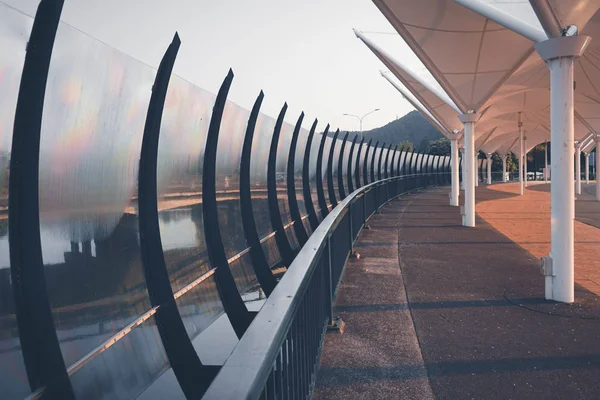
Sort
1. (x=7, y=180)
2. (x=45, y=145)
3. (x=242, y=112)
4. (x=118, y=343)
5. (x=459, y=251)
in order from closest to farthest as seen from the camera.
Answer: (x=7, y=180) → (x=45, y=145) → (x=118, y=343) → (x=242, y=112) → (x=459, y=251)

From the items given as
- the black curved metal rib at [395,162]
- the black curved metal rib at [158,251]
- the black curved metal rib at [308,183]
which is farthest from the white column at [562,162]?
the black curved metal rib at [395,162]

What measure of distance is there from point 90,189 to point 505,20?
7.97 metres

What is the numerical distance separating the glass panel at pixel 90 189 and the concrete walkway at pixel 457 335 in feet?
5.54

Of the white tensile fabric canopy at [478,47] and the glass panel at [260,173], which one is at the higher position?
the white tensile fabric canopy at [478,47]

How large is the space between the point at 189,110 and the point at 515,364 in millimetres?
3393

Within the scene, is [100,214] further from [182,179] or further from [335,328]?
[335,328]

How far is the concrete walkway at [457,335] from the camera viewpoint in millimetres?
3704

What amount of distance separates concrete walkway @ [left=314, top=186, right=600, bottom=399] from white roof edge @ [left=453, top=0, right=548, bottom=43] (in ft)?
11.3

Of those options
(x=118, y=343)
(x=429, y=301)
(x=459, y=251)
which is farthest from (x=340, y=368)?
(x=459, y=251)

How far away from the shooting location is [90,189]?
2652mm

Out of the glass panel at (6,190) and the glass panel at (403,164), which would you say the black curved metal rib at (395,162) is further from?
the glass panel at (6,190)

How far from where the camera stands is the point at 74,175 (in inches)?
97.7

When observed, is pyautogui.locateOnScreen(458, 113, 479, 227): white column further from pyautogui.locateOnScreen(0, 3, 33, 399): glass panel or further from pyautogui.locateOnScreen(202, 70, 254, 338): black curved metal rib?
pyautogui.locateOnScreen(0, 3, 33, 399): glass panel

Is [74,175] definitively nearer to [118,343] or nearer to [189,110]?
[118,343]
